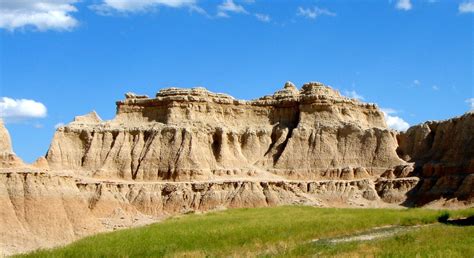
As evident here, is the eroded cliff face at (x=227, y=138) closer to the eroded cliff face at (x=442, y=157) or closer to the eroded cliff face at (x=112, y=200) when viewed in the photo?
the eroded cliff face at (x=442, y=157)

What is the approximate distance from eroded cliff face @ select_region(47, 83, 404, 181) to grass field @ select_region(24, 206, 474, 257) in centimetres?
3259

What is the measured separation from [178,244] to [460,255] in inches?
605

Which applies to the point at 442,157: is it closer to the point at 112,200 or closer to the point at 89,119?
the point at 112,200

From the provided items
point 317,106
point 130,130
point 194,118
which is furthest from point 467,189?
point 130,130

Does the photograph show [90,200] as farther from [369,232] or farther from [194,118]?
[369,232]

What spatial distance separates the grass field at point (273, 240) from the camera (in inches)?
1382

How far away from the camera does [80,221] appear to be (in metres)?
49.7

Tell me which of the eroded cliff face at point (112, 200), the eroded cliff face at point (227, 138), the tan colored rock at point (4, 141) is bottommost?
the eroded cliff face at point (112, 200)

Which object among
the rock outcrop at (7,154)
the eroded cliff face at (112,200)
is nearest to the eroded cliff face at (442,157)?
the eroded cliff face at (112,200)

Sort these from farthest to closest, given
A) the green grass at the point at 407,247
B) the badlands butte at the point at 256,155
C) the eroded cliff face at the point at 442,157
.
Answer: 1. the badlands butte at the point at 256,155
2. the eroded cliff face at the point at 442,157
3. the green grass at the point at 407,247

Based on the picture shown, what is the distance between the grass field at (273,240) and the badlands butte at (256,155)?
Result: 2027cm

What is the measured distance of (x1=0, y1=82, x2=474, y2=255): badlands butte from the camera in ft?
258

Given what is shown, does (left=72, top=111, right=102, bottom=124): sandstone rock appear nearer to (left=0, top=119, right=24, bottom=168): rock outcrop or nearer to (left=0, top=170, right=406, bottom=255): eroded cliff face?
(left=0, top=170, right=406, bottom=255): eroded cliff face

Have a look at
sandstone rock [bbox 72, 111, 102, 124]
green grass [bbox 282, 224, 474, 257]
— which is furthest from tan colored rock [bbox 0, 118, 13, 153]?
sandstone rock [bbox 72, 111, 102, 124]
